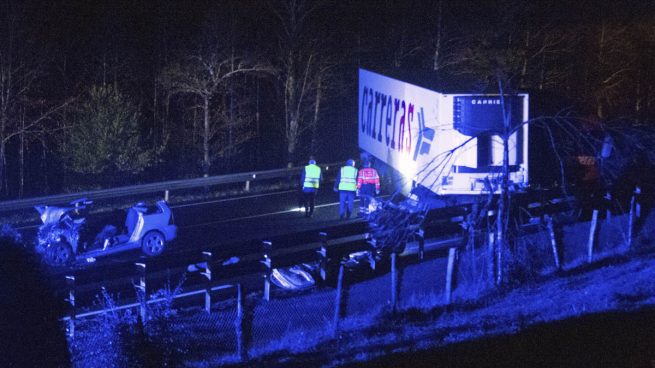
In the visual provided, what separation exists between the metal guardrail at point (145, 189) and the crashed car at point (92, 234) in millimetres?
6037

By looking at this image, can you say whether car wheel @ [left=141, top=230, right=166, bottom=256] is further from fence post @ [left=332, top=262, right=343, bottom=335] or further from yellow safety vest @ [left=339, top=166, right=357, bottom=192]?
fence post @ [left=332, top=262, right=343, bottom=335]

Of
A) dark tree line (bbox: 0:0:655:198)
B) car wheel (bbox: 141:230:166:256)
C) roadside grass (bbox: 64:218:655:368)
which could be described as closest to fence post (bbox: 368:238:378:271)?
roadside grass (bbox: 64:218:655:368)

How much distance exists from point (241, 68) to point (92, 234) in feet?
50.1

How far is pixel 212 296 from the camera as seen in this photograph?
12.5m

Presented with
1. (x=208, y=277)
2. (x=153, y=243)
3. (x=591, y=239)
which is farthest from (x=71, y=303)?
(x=591, y=239)

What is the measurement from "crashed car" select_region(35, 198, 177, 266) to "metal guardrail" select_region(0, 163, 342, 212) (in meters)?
6.04

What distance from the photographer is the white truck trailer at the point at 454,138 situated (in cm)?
1547

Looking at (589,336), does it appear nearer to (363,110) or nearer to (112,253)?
(112,253)

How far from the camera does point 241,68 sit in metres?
29.6

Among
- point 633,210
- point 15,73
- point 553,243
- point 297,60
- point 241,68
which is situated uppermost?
point 297,60

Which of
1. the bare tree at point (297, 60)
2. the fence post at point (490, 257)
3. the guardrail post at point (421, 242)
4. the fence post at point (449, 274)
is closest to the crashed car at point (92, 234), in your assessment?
the guardrail post at point (421, 242)

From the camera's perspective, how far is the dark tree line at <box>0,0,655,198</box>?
2725 cm

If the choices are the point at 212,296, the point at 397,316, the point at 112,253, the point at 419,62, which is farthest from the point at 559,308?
the point at 419,62

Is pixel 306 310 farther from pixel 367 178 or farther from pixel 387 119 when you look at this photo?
pixel 387 119
